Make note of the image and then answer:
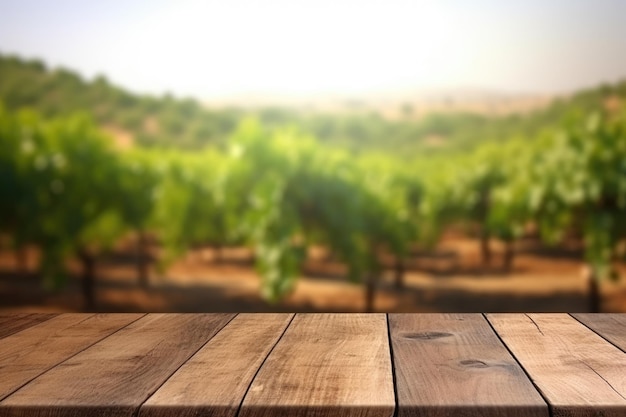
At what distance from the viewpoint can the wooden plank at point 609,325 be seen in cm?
111

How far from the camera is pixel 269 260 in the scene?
7.10 m

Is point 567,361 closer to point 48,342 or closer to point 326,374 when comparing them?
point 326,374

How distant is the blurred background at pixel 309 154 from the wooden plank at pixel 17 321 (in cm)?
515

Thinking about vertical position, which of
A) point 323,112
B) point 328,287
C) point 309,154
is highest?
point 323,112

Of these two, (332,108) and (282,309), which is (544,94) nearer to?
(332,108)

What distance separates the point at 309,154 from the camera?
7273 millimetres

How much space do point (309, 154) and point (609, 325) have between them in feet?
20.1

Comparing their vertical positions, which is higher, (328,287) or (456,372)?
(456,372)

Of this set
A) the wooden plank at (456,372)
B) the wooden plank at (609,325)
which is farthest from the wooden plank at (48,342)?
the wooden plank at (609,325)

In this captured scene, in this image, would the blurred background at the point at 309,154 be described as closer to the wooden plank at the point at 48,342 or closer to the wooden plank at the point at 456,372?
the wooden plank at the point at 48,342

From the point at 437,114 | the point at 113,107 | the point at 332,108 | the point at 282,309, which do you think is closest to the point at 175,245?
the point at 282,309

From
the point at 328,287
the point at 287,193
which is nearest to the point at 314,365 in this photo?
the point at 287,193

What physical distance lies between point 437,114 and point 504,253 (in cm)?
190

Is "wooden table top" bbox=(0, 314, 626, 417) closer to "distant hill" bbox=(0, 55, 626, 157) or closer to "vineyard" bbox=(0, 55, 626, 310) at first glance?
"distant hill" bbox=(0, 55, 626, 157)
